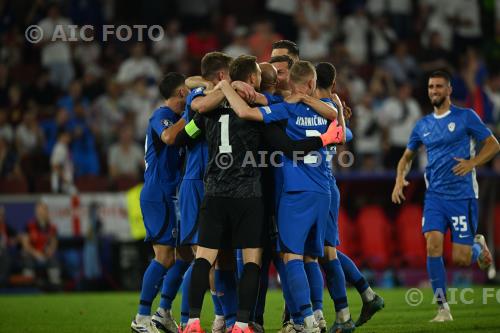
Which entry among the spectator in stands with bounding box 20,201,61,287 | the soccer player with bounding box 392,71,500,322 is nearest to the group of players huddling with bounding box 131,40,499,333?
the soccer player with bounding box 392,71,500,322

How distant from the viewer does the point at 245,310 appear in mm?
8727

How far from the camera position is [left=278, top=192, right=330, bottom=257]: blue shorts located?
9109 mm

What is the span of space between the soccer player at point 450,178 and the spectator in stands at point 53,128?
895 cm

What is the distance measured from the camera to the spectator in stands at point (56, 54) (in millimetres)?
20500

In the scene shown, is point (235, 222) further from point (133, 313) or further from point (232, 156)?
point (133, 313)

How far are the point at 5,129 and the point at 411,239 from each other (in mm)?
7818

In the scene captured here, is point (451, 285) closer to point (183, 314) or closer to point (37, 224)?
point (37, 224)

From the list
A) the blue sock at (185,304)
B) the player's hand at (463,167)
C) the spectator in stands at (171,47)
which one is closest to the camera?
the blue sock at (185,304)

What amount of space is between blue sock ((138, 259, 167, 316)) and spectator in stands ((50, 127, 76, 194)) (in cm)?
807

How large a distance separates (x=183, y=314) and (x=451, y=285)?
28.6 ft

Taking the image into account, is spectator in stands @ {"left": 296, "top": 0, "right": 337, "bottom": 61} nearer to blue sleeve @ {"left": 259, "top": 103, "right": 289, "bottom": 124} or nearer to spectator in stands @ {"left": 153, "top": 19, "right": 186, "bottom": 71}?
spectator in stands @ {"left": 153, "top": 19, "right": 186, "bottom": 71}

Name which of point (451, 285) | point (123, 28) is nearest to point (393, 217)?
point (451, 285)

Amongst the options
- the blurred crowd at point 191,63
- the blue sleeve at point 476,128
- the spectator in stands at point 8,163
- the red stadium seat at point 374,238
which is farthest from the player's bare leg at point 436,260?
the spectator in stands at point 8,163

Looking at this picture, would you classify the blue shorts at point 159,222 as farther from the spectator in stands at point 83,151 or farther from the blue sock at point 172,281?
the spectator in stands at point 83,151
